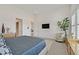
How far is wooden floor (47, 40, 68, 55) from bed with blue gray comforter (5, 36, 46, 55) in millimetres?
152

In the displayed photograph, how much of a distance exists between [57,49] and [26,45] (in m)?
0.49

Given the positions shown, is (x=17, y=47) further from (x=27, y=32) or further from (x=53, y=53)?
(x=53, y=53)

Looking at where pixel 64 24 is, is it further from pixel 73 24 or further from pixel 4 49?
pixel 4 49

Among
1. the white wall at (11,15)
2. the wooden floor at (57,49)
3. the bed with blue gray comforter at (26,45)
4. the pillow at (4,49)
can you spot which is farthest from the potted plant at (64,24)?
the pillow at (4,49)

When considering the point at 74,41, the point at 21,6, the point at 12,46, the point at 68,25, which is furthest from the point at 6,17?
the point at 74,41

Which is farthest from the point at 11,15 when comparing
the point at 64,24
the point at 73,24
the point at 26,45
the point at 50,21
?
the point at 73,24

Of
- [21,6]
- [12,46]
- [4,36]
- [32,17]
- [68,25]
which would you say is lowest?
[12,46]

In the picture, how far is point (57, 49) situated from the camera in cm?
214

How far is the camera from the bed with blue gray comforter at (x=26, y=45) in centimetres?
200

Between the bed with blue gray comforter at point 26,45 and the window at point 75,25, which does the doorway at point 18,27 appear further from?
the window at point 75,25

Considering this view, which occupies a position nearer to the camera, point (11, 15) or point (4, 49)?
point (4, 49)

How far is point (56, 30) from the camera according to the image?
2.20 m

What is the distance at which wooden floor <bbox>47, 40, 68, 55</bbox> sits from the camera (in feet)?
6.63
